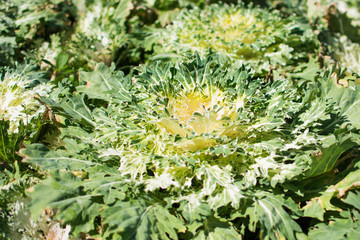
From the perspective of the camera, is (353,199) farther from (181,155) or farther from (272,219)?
(181,155)

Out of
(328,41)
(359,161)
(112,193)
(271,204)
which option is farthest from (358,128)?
(328,41)

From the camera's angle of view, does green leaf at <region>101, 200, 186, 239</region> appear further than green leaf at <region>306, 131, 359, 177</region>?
No

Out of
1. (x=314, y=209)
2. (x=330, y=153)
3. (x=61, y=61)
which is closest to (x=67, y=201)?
(x=314, y=209)

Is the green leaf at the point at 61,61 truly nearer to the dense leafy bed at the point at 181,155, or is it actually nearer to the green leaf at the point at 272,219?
the dense leafy bed at the point at 181,155

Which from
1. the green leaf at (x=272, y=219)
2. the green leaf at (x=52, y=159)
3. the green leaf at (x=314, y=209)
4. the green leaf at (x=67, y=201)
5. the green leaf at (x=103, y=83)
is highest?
the green leaf at (x=103, y=83)

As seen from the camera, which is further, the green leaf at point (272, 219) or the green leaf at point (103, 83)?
the green leaf at point (103, 83)

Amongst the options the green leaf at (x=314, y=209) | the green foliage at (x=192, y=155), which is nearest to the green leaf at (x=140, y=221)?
the green foliage at (x=192, y=155)

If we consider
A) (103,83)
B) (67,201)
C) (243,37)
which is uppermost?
(243,37)

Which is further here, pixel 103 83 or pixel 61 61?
pixel 61 61

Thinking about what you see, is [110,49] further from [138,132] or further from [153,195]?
[153,195]

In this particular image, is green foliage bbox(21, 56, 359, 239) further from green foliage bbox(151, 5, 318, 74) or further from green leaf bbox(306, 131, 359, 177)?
green foliage bbox(151, 5, 318, 74)

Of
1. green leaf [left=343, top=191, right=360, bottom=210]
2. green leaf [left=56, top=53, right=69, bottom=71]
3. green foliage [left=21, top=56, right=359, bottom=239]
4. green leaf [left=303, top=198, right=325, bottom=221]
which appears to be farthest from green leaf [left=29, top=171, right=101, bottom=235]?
green leaf [left=56, top=53, right=69, bottom=71]

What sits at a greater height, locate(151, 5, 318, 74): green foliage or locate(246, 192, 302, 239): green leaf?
locate(151, 5, 318, 74): green foliage

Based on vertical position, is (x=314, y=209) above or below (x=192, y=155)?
below
